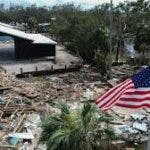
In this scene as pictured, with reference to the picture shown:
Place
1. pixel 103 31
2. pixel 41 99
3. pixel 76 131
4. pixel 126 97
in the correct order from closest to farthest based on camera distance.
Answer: pixel 126 97 → pixel 76 131 → pixel 41 99 → pixel 103 31

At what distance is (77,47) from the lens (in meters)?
49.6

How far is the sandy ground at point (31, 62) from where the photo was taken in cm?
4256

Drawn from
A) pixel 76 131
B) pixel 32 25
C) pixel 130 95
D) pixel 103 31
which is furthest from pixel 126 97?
pixel 32 25

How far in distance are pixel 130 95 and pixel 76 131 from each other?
3108mm

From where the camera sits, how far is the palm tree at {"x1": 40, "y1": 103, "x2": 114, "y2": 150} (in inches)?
634

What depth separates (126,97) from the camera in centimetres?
1416

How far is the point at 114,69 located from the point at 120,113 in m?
14.3

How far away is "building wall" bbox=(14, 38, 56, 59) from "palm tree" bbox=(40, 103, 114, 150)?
3192 cm

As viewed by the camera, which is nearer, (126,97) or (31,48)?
(126,97)

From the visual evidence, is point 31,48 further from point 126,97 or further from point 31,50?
point 126,97

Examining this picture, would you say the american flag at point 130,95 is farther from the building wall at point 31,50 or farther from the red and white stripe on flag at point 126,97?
the building wall at point 31,50

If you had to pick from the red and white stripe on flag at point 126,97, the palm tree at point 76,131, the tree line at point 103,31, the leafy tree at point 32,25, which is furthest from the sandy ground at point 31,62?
the leafy tree at point 32,25

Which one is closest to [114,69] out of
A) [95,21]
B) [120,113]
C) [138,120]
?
[95,21]

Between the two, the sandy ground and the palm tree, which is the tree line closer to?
the sandy ground
